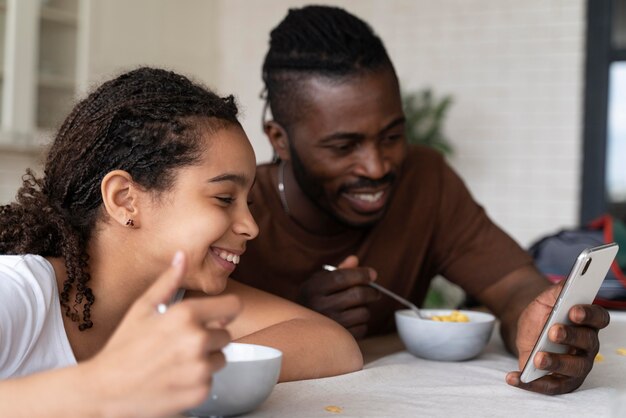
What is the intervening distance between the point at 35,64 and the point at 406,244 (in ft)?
8.98

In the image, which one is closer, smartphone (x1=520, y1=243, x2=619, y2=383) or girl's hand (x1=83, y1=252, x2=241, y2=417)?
girl's hand (x1=83, y1=252, x2=241, y2=417)

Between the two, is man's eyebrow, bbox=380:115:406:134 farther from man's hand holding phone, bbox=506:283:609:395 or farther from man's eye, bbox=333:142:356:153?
man's hand holding phone, bbox=506:283:609:395

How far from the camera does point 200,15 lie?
5.01 m

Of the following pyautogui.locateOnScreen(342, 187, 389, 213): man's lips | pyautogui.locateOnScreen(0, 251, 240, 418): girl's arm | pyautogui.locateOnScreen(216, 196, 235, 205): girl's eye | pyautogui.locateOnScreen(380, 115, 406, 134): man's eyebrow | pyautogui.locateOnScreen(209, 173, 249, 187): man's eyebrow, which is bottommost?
pyautogui.locateOnScreen(342, 187, 389, 213): man's lips

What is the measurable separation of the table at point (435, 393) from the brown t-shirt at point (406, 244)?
0.40m

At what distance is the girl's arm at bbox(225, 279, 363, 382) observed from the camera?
1129 mm

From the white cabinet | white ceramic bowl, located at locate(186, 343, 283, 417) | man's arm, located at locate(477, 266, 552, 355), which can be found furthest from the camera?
the white cabinet

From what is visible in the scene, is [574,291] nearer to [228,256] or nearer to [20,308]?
[228,256]

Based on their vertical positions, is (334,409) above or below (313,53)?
below

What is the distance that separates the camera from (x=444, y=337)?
1.31 metres

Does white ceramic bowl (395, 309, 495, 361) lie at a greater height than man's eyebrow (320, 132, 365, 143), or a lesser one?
lesser

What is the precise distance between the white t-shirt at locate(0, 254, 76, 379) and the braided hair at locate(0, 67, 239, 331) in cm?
5

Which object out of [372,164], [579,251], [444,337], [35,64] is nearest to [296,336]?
[444,337]

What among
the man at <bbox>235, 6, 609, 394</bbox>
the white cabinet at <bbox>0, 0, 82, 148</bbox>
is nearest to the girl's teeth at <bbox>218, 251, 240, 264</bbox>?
the man at <bbox>235, 6, 609, 394</bbox>
